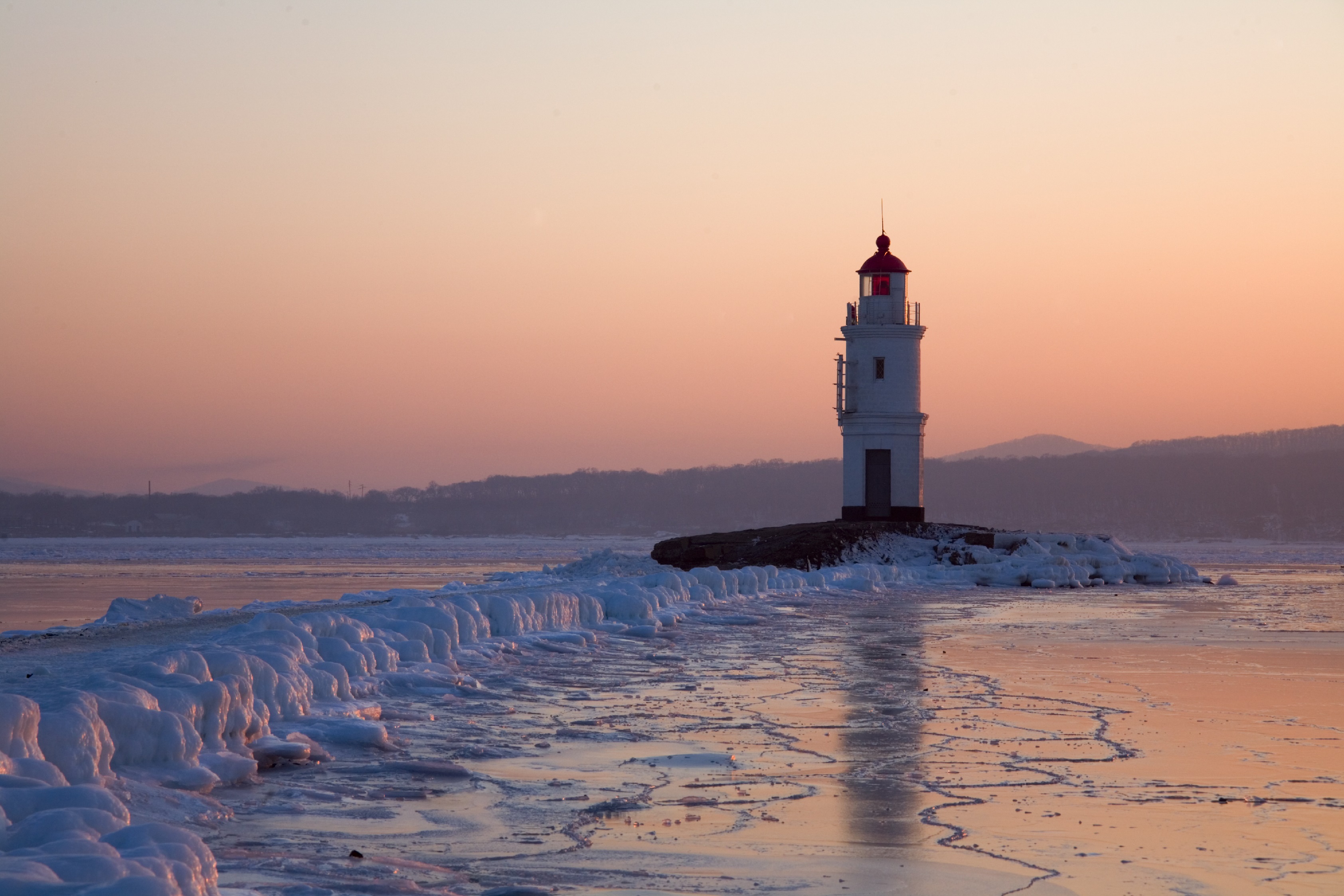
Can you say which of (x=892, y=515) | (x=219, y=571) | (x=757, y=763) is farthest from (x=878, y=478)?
(x=757, y=763)

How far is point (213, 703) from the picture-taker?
20.9ft

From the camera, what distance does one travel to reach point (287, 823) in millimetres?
5094

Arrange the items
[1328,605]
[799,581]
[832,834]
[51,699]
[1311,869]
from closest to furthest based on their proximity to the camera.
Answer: [1311,869] → [832,834] → [51,699] → [1328,605] → [799,581]

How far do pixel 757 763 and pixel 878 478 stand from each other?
26.0 metres

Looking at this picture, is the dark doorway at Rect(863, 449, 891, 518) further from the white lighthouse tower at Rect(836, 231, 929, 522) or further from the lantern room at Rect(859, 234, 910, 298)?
the lantern room at Rect(859, 234, 910, 298)

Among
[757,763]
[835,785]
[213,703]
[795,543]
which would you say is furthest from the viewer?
[795,543]

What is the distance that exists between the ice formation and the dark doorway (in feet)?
48.7

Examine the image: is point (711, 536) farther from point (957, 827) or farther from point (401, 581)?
point (957, 827)

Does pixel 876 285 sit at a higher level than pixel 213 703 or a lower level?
higher

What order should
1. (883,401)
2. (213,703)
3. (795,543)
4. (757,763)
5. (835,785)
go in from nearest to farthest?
(835,785)
(213,703)
(757,763)
(795,543)
(883,401)

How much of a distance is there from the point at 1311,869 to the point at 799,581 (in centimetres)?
1832

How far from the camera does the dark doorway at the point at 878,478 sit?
105ft

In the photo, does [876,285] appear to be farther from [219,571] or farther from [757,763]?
[757,763]

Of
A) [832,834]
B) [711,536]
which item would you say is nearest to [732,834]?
[832,834]
